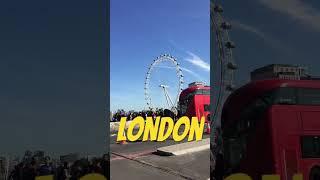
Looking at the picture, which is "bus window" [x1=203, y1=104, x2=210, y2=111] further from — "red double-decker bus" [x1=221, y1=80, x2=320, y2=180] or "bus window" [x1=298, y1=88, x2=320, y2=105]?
"bus window" [x1=298, y1=88, x2=320, y2=105]

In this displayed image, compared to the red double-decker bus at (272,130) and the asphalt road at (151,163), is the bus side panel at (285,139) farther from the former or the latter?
the asphalt road at (151,163)

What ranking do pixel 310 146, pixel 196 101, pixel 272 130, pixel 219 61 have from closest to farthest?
pixel 196 101
pixel 219 61
pixel 272 130
pixel 310 146

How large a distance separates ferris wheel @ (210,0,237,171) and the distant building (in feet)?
1.09

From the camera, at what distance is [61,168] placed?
14.8 ft

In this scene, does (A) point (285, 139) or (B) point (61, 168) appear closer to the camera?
(B) point (61, 168)

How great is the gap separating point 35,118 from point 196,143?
72.6 inches

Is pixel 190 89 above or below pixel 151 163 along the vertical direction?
above

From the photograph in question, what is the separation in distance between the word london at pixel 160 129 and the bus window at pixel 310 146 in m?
1.27

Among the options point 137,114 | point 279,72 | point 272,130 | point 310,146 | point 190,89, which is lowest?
point 310,146

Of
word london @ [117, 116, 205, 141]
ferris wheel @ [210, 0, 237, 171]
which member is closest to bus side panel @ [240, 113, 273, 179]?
ferris wheel @ [210, 0, 237, 171]

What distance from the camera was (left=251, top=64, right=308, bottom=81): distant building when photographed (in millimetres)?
6152

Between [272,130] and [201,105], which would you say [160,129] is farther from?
[272,130]

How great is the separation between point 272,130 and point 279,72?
2.35 ft

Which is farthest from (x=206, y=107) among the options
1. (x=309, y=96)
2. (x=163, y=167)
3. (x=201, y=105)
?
(x=309, y=96)
